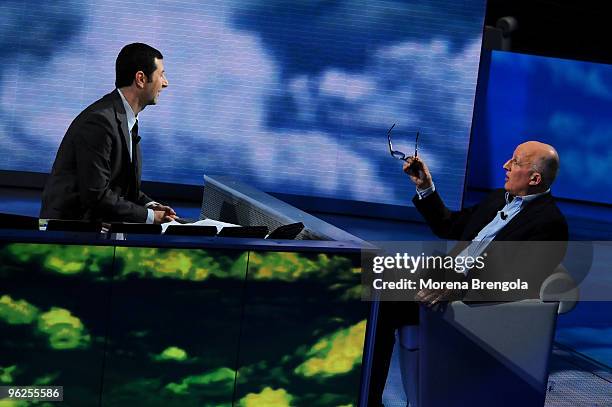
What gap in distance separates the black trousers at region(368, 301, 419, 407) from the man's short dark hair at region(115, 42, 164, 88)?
137cm

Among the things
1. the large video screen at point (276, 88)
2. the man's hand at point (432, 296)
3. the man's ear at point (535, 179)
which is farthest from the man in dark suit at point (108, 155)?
the large video screen at point (276, 88)

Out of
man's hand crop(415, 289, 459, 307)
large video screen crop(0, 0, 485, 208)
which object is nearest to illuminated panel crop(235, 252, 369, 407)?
man's hand crop(415, 289, 459, 307)

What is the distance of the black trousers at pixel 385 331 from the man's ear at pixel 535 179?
0.73 meters

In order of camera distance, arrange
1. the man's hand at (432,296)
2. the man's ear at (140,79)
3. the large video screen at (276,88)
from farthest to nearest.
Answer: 1. the large video screen at (276,88)
2. the man's ear at (140,79)
3. the man's hand at (432,296)

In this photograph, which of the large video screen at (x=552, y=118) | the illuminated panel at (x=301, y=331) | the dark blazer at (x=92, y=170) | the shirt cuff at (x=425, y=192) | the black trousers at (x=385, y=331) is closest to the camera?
the illuminated panel at (x=301, y=331)

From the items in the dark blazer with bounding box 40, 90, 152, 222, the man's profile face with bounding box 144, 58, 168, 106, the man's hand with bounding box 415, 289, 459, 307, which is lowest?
the man's hand with bounding box 415, 289, 459, 307

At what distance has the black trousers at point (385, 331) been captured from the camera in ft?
11.0

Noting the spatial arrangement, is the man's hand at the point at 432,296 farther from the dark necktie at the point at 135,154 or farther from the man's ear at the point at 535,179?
the dark necktie at the point at 135,154

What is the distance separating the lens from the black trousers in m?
3.36

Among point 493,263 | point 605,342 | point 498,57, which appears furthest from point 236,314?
point 498,57

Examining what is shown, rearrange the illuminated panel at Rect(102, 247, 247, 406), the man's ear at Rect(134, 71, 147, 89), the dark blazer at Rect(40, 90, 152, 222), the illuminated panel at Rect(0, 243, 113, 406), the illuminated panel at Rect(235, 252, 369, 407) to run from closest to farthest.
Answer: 1. the illuminated panel at Rect(0, 243, 113, 406)
2. the illuminated panel at Rect(102, 247, 247, 406)
3. the illuminated panel at Rect(235, 252, 369, 407)
4. the dark blazer at Rect(40, 90, 152, 222)
5. the man's ear at Rect(134, 71, 147, 89)

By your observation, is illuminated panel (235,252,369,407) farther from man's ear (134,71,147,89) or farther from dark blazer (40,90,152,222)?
man's ear (134,71,147,89)

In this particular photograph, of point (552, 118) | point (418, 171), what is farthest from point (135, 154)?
point (552, 118)

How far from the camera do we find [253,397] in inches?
117
